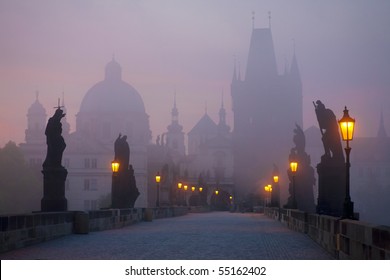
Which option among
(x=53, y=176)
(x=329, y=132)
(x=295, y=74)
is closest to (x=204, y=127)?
(x=295, y=74)

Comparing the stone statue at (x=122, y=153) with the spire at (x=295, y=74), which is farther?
the spire at (x=295, y=74)

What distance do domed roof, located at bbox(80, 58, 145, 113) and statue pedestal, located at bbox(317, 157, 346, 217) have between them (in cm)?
10633

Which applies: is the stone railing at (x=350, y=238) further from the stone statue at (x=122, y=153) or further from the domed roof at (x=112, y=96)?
the domed roof at (x=112, y=96)

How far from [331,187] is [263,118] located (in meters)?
99.5

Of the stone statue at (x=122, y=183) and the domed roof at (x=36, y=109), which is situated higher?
the domed roof at (x=36, y=109)

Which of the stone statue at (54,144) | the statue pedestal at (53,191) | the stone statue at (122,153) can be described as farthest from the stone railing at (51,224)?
the stone statue at (122,153)

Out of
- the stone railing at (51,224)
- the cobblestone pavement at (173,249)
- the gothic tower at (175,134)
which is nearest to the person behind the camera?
the cobblestone pavement at (173,249)

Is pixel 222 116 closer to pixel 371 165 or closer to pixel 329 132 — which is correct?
pixel 371 165

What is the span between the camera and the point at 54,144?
28062mm

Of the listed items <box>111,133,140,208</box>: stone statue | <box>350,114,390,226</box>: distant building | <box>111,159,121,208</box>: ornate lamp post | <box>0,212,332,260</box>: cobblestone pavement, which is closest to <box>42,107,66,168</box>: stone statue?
<box>0,212,332,260</box>: cobblestone pavement

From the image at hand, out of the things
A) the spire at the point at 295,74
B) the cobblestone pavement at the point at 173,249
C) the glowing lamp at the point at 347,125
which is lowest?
the cobblestone pavement at the point at 173,249

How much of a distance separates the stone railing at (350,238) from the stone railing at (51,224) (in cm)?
756

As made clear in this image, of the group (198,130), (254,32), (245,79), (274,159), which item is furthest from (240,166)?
(198,130)

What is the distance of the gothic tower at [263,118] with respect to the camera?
125 metres
